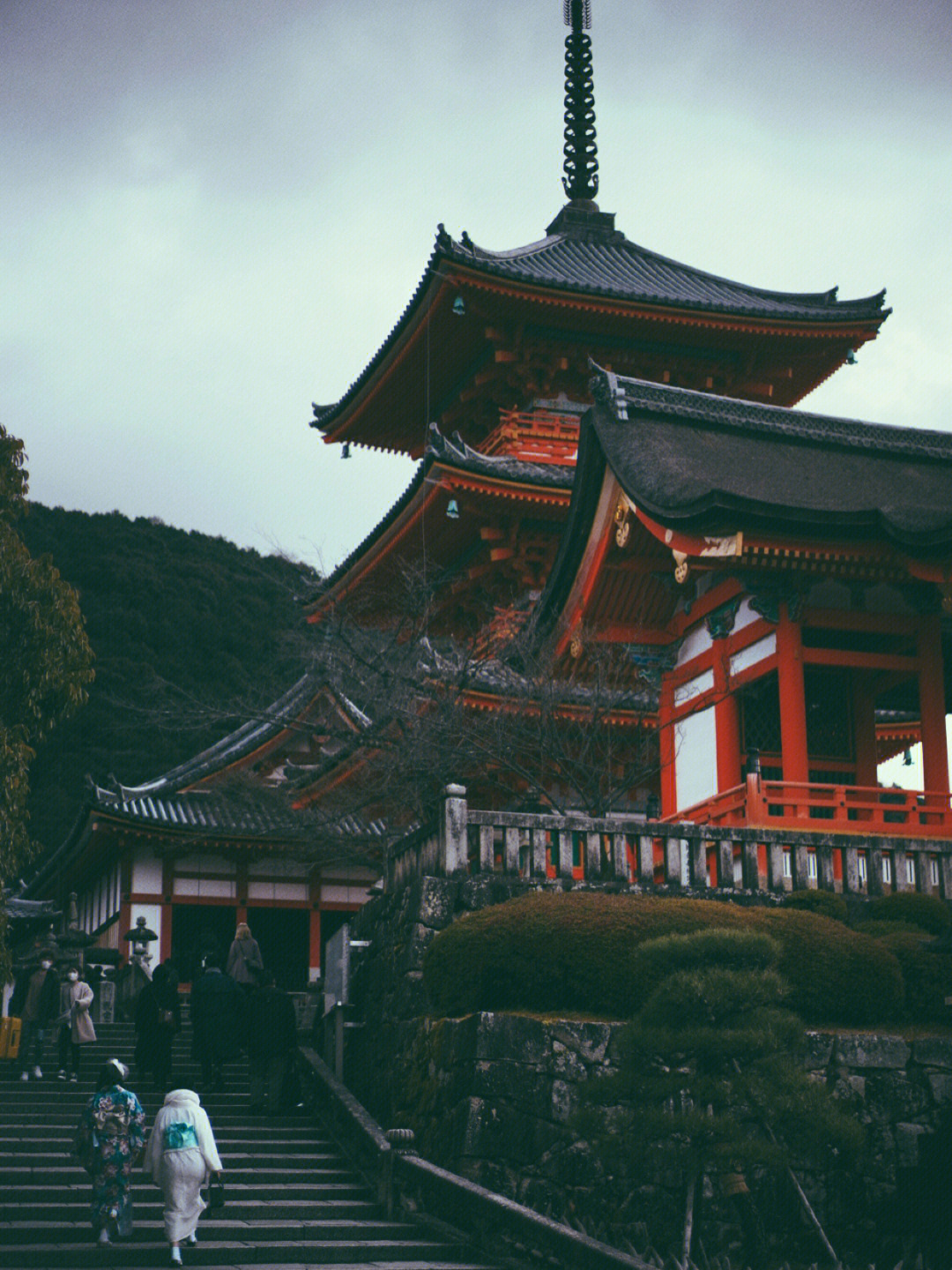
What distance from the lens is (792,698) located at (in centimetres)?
1495

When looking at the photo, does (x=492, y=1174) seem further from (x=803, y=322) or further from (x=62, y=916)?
(x=62, y=916)

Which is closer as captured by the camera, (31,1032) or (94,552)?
(31,1032)

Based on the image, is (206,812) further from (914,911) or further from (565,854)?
(914,911)

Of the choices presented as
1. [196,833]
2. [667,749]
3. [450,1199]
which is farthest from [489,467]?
[450,1199]

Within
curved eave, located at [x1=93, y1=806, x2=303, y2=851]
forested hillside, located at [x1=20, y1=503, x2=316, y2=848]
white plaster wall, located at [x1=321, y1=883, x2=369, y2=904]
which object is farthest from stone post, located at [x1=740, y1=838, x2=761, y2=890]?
forested hillside, located at [x1=20, y1=503, x2=316, y2=848]

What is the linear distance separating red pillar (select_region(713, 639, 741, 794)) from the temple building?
0.12 ft

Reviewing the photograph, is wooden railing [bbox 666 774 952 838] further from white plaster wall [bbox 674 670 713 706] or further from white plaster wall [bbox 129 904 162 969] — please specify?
white plaster wall [bbox 129 904 162 969]

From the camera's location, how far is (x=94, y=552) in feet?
221

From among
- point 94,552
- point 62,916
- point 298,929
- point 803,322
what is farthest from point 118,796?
point 94,552

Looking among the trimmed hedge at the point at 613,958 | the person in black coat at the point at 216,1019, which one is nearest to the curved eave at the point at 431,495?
the person in black coat at the point at 216,1019

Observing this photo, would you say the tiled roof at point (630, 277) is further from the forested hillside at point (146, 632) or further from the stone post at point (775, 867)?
the forested hillside at point (146, 632)

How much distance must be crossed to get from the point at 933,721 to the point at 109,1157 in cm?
889

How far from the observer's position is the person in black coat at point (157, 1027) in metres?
14.8

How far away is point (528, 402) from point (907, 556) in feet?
43.8
